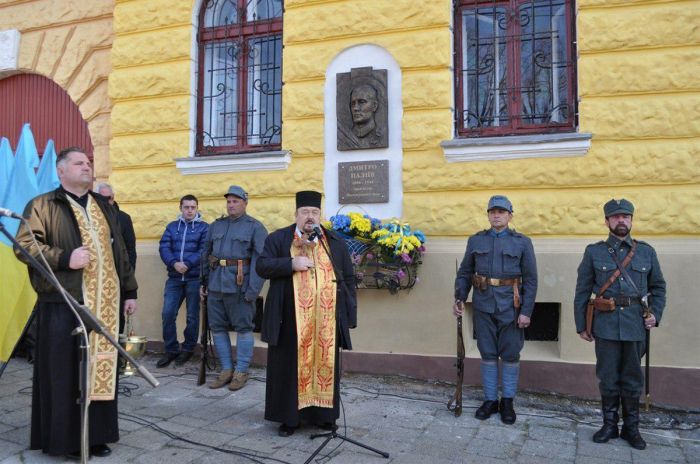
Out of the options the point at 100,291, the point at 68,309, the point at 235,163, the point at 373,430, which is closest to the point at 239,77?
the point at 235,163

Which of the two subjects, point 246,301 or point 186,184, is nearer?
point 246,301

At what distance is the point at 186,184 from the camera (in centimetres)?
746

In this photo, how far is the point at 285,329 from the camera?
4.84 metres

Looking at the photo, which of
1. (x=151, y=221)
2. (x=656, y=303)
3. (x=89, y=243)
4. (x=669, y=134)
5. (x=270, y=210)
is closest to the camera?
(x=89, y=243)

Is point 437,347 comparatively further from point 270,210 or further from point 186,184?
point 186,184

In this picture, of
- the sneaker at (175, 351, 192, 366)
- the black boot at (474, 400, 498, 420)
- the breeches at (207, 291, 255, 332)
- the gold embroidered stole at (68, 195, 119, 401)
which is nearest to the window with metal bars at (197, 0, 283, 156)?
the breeches at (207, 291, 255, 332)

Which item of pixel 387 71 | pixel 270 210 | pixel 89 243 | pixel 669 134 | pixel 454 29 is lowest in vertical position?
pixel 89 243

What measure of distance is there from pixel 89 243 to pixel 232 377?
2.61 metres

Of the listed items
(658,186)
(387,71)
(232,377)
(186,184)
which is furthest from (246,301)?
(658,186)

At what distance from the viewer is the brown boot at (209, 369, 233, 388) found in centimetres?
622

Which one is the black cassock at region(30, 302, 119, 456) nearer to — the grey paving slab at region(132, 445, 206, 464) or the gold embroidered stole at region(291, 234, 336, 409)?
the grey paving slab at region(132, 445, 206, 464)

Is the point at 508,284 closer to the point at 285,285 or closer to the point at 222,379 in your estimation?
the point at 285,285

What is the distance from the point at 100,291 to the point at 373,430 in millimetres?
2389

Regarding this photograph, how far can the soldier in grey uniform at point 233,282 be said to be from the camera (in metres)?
6.26
